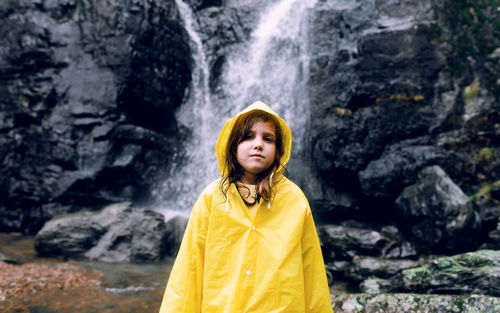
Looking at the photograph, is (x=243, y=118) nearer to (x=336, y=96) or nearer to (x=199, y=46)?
(x=336, y=96)

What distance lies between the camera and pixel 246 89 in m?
11.4

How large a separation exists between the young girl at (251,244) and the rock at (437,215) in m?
6.49

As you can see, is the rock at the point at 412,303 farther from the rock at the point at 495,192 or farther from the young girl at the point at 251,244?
the rock at the point at 495,192

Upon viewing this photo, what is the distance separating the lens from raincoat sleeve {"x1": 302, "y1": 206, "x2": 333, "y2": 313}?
1952 millimetres

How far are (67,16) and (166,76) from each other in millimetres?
3384

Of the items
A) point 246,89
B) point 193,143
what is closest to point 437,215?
point 246,89

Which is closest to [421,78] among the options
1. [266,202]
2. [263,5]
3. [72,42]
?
[263,5]

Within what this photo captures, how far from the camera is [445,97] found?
847 cm

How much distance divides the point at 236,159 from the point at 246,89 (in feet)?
31.2

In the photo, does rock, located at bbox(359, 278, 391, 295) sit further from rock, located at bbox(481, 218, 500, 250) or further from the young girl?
the young girl

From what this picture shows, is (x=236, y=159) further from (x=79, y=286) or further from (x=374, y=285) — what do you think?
(x=79, y=286)

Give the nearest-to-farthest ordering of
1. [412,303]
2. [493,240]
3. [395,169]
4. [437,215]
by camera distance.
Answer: [412,303] < [493,240] < [437,215] < [395,169]

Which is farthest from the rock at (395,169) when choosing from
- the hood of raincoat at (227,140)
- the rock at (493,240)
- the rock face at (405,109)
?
the hood of raincoat at (227,140)

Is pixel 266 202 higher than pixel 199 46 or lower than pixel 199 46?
lower
